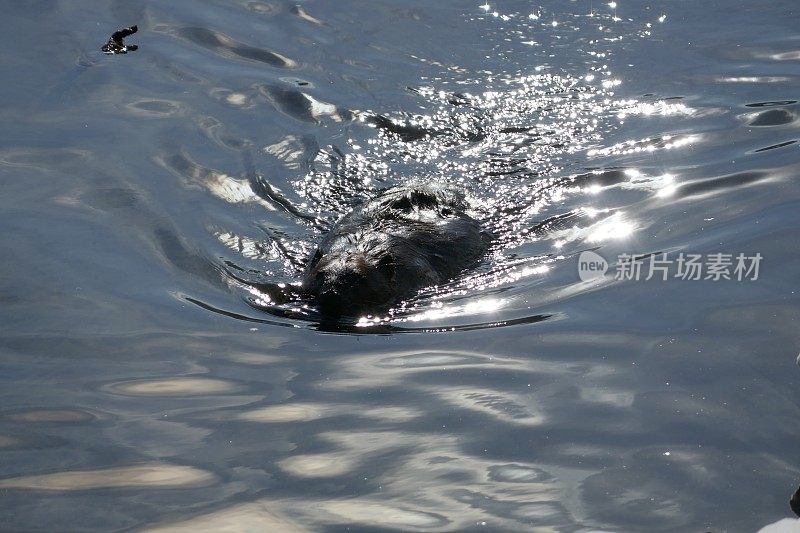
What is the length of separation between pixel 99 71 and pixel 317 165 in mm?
2784

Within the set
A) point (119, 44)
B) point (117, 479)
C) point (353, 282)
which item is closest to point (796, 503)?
point (117, 479)

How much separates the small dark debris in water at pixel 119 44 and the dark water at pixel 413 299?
16cm

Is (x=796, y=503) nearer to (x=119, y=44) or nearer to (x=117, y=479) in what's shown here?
(x=117, y=479)

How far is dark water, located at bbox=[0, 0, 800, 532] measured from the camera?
4.30 meters

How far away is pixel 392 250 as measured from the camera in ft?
21.3

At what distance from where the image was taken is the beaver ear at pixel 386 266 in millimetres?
6270

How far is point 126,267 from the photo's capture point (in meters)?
6.61

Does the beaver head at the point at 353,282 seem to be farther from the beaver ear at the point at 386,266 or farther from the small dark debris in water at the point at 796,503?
the small dark debris in water at the point at 796,503

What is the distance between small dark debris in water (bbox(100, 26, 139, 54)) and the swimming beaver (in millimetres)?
4370

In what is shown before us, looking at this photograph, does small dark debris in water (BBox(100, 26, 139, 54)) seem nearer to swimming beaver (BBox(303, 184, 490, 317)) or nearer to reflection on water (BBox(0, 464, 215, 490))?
swimming beaver (BBox(303, 184, 490, 317))

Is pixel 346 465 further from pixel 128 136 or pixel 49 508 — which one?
pixel 128 136

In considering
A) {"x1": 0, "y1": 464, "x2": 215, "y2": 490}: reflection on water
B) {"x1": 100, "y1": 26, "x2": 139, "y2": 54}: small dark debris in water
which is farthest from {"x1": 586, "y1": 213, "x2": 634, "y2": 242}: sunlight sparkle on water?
{"x1": 100, "y1": 26, "x2": 139, "y2": 54}: small dark debris in water

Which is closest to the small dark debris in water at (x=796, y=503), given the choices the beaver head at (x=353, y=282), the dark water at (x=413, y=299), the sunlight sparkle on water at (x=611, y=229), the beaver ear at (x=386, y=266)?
the dark water at (x=413, y=299)

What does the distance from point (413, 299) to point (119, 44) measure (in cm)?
604
